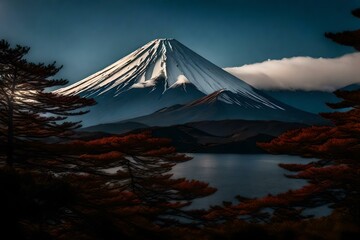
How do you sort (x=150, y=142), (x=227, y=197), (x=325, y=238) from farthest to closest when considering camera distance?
(x=227, y=197)
(x=150, y=142)
(x=325, y=238)

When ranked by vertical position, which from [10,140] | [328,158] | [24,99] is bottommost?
[328,158]

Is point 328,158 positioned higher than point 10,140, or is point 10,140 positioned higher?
point 10,140

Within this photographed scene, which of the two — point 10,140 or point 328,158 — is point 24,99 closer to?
point 10,140

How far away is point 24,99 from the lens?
14.4m

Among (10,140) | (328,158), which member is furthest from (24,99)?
(328,158)

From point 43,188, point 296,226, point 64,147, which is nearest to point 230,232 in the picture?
point 296,226

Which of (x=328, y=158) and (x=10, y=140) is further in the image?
(x=328, y=158)

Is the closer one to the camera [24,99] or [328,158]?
[24,99]

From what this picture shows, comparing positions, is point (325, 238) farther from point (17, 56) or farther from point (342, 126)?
point (17, 56)

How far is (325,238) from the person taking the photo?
873 centimetres

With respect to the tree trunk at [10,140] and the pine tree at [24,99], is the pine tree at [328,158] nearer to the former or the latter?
the pine tree at [24,99]

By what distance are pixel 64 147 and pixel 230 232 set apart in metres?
7.25

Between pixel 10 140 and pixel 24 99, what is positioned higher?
pixel 24 99

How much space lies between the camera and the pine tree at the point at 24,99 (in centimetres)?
1321
